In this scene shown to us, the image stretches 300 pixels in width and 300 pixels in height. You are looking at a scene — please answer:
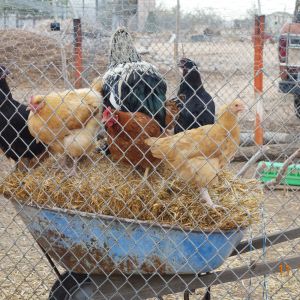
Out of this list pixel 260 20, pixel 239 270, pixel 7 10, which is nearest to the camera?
pixel 239 270

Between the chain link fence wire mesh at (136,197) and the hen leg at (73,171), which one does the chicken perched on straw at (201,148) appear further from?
the hen leg at (73,171)

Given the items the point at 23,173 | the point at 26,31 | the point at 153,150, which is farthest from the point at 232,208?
the point at 26,31

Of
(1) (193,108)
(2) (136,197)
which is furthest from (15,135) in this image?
(1) (193,108)

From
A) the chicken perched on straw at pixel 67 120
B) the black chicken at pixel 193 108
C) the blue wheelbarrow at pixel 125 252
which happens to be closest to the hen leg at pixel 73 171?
the chicken perched on straw at pixel 67 120

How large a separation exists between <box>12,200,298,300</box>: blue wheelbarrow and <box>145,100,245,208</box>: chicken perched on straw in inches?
10.8

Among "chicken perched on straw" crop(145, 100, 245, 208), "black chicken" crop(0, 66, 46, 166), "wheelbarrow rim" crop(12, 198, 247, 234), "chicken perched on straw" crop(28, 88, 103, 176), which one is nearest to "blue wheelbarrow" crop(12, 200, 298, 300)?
"wheelbarrow rim" crop(12, 198, 247, 234)

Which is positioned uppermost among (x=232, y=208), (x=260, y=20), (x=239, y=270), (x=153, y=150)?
(x=260, y=20)

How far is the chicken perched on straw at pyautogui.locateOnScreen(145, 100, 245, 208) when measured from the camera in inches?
116

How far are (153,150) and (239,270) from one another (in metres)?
0.76

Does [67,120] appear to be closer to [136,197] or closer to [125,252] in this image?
[136,197]

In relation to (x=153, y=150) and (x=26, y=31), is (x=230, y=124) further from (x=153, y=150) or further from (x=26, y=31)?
(x=26, y=31)

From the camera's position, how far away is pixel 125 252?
2.84m

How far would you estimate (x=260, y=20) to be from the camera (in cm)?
721

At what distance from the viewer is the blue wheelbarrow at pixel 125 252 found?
2785 mm
